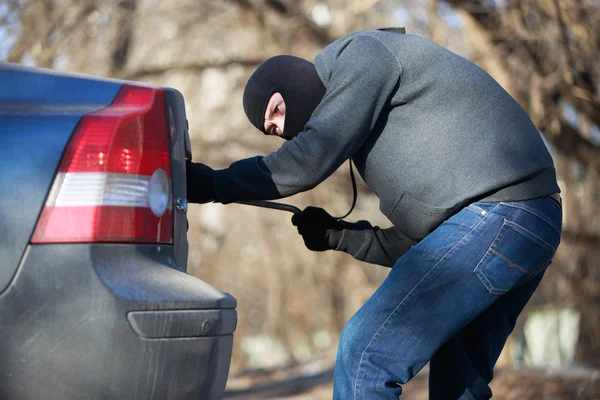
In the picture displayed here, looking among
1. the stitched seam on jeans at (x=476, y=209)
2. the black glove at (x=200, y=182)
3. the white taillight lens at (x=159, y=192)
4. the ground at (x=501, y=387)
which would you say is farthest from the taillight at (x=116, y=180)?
the ground at (x=501, y=387)

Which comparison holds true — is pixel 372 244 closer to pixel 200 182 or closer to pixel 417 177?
pixel 417 177

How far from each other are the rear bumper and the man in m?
0.62

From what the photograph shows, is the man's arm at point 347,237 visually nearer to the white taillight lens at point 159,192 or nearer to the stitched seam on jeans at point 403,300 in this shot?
the stitched seam on jeans at point 403,300

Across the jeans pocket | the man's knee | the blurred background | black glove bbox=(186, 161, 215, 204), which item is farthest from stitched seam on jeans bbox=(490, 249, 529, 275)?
the blurred background

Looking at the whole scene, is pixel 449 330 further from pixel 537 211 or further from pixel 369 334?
pixel 537 211

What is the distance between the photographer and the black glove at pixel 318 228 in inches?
124

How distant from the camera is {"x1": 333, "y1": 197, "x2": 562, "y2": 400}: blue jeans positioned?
8.13 feet

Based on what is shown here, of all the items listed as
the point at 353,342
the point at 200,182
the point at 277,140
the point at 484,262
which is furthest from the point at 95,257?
the point at 277,140

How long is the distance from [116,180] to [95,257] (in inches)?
8.3

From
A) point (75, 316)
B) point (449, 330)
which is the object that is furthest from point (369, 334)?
point (75, 316)

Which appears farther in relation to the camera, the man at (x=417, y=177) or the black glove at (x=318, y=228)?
the black glove at (x=318, y=228)

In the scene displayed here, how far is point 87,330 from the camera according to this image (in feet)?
6.77

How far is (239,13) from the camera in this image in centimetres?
973

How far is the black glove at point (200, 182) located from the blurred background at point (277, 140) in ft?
16.0
